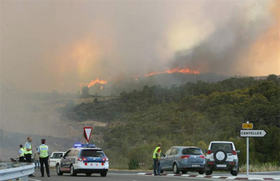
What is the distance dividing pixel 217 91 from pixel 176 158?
426 feet

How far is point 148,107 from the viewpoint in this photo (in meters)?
174

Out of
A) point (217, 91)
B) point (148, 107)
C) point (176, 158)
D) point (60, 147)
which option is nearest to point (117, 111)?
point (148, 107)

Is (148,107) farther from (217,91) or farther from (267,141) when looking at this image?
(267,141)

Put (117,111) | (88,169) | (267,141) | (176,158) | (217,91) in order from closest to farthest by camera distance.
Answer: (88,169), (176,158), (267,141), (217,91), (117,111)

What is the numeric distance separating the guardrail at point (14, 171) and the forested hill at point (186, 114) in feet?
217

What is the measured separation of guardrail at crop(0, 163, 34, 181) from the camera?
63.6 feet

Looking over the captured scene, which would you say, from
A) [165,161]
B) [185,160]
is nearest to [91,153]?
[185,160]

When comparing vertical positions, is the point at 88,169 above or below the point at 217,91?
below

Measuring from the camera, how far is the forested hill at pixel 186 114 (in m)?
116

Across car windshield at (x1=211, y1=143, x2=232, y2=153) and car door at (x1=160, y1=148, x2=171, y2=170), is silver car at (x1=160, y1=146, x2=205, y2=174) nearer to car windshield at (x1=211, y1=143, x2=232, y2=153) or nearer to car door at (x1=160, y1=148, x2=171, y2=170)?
car door at (x1=160, y1=148, x2=171, y2=170)

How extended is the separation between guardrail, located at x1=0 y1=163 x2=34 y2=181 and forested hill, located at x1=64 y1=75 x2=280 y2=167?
66.3m

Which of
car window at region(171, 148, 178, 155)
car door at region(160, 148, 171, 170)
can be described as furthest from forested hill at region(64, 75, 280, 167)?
car window at region(171, 148, 178, 155)

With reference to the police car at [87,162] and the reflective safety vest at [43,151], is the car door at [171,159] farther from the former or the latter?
the reflective safety vest at [43,151]

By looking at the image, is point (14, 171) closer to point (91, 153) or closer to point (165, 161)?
point (91, 153)
